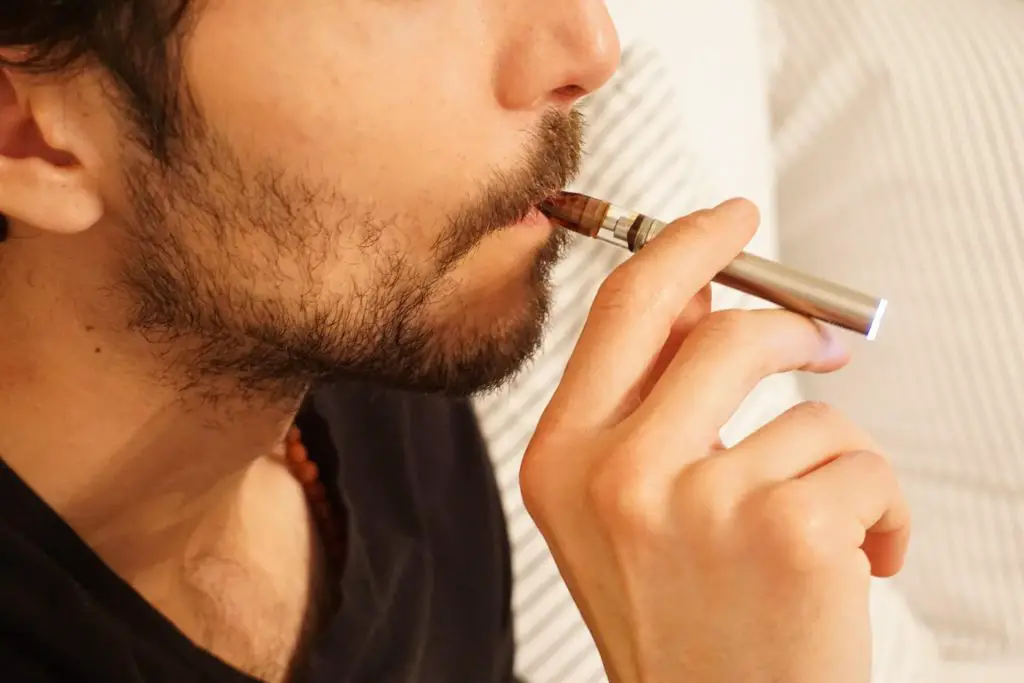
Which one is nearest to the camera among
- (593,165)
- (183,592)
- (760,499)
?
(760,499)

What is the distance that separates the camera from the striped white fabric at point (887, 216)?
3.47 ft

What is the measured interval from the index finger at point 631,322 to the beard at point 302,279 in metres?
0.11

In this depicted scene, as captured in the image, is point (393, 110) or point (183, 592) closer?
point (393, 110)

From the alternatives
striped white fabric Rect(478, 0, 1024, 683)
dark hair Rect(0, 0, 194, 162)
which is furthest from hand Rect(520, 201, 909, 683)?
striped white fabric Rect(478, 0, 1024, 683)

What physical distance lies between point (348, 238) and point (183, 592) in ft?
1.13

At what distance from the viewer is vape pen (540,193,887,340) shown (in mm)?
533

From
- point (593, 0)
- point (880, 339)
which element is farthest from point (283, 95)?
point (880, 339)

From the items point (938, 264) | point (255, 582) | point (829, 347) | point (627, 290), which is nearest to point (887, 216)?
point (938, 264)

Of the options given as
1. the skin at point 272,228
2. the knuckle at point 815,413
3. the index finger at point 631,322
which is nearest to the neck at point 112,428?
the skin at point 272,228

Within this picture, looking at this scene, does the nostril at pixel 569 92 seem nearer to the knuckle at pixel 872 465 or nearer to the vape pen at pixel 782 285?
the vape pen at pixel 782 285

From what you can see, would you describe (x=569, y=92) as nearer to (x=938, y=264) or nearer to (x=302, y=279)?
(x=302, y=279)

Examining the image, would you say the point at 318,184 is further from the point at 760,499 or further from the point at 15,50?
the point at 760,499

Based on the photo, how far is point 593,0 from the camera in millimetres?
572

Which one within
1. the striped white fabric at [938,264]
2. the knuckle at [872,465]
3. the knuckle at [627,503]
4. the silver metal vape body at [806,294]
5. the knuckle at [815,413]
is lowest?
the striped white fabric at [938,264]
